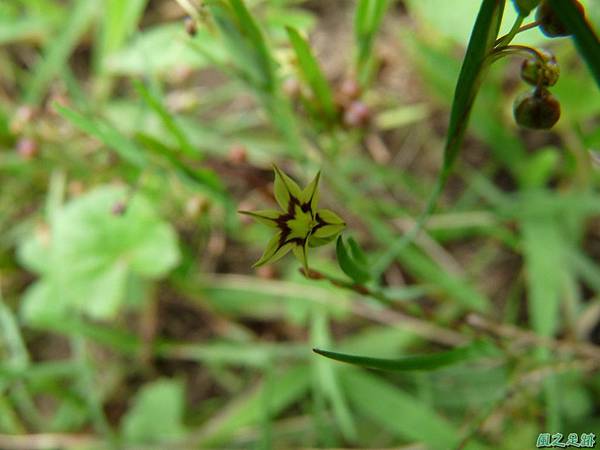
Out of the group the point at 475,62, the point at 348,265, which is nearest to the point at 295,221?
the point at 348,265

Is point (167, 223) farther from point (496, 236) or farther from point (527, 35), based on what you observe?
point (527, 35)

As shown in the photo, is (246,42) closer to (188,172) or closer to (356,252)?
(188,172)

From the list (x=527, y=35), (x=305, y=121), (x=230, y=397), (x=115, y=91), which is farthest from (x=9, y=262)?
(x=527, y=35)

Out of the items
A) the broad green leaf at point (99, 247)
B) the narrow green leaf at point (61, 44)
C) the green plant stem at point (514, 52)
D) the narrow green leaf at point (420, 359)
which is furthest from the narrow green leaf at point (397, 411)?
the narrow green leaf at point (61, 44)

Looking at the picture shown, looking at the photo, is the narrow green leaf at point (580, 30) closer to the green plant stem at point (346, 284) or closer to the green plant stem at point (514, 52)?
the green plant stem at point (514, 52)

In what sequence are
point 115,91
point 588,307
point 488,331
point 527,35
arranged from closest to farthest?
point 527,35, point 488,331, point 588,307, point 115,91

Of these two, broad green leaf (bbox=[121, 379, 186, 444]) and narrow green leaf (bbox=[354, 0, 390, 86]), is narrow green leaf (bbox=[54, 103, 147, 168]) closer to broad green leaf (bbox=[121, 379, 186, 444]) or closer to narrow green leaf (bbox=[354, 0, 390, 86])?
narrow green leaf (bbox=[354, 0, 390, 86])
